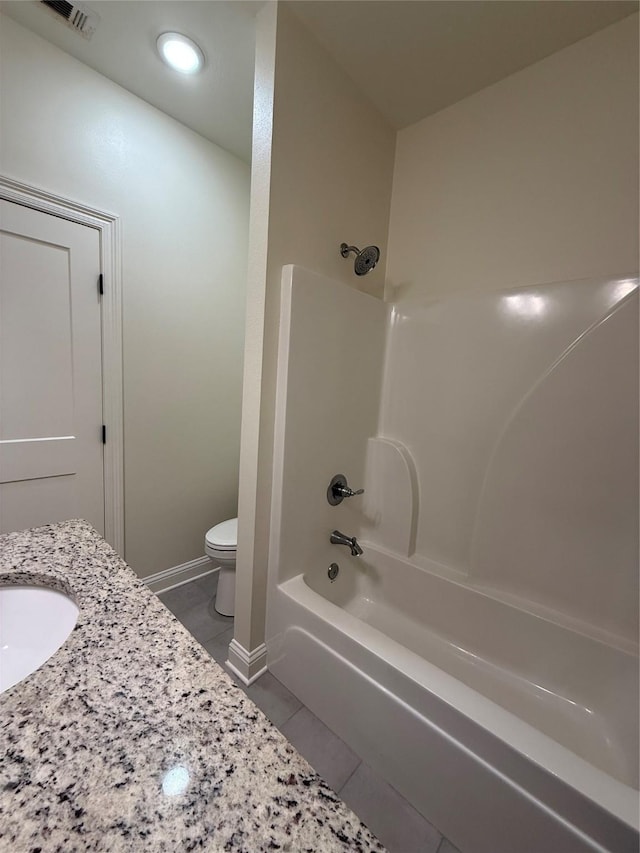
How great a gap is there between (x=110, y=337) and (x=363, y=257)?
4.31ft

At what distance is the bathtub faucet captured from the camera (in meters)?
1.70

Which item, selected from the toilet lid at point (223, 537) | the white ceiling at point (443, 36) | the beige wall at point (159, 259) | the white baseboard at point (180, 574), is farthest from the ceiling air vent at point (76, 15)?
the white baseboard at point (180, 574)

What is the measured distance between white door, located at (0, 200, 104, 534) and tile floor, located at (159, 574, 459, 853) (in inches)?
40.9

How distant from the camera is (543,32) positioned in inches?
52.0

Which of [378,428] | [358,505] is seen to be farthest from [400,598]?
[378,428]

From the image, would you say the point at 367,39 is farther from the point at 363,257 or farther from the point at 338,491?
the point at 338,491

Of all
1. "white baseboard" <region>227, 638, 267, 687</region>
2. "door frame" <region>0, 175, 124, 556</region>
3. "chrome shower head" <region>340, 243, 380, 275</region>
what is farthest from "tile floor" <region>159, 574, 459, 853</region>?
Result: "chrome shower head" <region>340, 243, 380, 275</region>

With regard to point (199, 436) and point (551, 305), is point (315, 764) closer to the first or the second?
point (199, 436)

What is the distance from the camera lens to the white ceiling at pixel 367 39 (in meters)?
1.26

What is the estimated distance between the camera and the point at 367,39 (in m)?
1.39

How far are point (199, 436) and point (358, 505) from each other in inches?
42.8

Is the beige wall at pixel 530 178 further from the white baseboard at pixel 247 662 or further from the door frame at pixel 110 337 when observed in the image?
the white baseboard at pixel 247 662

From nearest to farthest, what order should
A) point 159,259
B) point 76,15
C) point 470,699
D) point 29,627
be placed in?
point 29,627 → point 470,699 → point 76,15 → point 159,259

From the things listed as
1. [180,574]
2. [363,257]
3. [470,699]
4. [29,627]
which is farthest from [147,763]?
[180,574]
